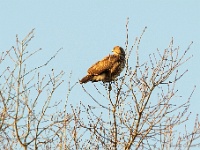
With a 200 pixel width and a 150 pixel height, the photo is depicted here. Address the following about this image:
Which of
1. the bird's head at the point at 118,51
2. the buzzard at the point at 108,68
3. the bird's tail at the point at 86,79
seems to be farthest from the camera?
the bird's tail at the point at 86,79

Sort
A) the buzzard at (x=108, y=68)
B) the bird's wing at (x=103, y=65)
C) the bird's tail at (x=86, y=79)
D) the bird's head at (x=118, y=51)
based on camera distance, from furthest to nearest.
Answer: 1. the bird's tail at (x=86, y=79)
2. the bird's head at (x=118, y=51)
3. the bird's wing at (x=103, y=65)
4. the buzzard at (x=108, y=68)

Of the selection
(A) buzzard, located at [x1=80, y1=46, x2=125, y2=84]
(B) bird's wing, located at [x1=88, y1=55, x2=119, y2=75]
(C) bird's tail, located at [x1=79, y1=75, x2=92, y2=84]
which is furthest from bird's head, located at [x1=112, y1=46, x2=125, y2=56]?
(C) bird's tail, located at [x1=79, y1=75, x2=92, y2=84]

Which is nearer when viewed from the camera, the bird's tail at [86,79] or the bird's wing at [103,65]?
the bird's wing at [103,65]

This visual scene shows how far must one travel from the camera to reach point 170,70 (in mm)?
7316

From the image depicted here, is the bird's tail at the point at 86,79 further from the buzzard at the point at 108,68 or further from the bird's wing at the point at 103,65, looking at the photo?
the bird's wing at the point at 103,65

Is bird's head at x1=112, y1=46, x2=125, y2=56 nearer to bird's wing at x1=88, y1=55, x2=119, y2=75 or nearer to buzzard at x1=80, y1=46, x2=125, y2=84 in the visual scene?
buzzard at x1=80, y1=46, x2=125, y2=84

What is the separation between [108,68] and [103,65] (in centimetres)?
24

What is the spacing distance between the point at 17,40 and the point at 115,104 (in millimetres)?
2392

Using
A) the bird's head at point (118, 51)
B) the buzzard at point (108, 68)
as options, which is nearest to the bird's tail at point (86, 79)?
the buzzard at point (108, 68)

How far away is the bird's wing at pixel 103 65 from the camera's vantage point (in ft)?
35.5

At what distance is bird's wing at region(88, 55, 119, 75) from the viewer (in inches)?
426

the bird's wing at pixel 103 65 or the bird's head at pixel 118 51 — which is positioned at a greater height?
the bird's head at pixel 118 51

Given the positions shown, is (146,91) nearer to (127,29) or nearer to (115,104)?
(115,104)

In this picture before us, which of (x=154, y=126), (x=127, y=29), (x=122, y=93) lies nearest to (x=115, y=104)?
(x=122, y=93)
